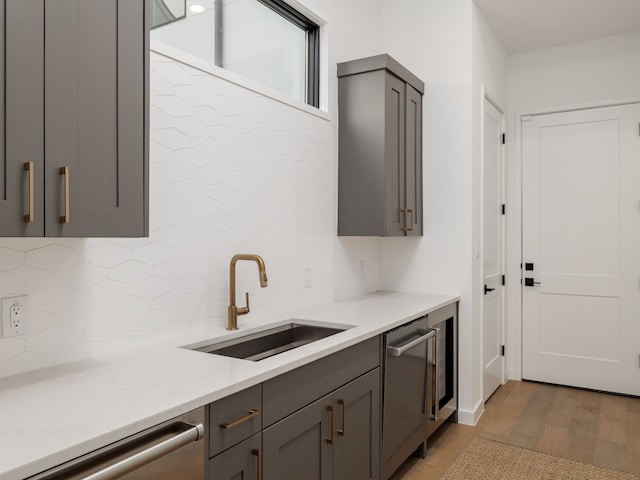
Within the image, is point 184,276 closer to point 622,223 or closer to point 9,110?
point 9,110

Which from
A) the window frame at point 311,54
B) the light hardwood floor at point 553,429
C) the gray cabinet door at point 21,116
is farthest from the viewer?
the window frame at point 311,54

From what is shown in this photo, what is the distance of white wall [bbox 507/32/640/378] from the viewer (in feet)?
12.6

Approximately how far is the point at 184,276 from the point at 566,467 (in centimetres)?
231

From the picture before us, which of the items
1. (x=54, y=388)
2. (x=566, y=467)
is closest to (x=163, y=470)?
(x=54, y=388)

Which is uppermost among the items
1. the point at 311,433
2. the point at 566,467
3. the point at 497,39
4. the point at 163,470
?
the point at 497,39

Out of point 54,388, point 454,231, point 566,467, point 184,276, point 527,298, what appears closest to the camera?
point 54,388

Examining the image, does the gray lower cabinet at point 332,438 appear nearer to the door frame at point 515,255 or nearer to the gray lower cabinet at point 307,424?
the gray lower cabinet at point 307,424

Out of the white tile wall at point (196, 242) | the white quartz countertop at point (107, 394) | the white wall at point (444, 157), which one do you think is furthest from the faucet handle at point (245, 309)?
the white wall at point (444, 157)

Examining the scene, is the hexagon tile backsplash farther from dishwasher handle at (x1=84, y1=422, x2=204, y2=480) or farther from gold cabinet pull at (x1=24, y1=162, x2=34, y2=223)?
dishwasher handle at (x1=84, y1=422, x2=204, y2=480)

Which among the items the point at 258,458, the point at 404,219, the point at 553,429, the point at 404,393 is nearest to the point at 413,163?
the point at 404,219

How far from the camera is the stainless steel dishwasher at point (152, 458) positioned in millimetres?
998

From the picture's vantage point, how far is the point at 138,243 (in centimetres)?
182

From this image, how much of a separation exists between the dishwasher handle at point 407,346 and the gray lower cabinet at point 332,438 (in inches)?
5.1

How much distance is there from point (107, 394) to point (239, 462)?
425 mm
